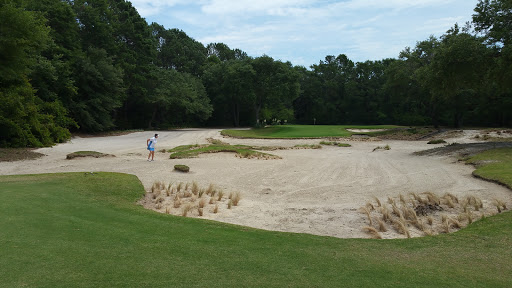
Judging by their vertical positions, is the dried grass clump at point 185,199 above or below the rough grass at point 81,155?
below

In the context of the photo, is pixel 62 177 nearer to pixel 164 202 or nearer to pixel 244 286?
pixel 164 202

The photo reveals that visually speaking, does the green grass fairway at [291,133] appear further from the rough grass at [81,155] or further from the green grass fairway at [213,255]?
the green grass fairway at [213,255]

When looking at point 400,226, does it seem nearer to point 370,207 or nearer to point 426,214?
point 426,214

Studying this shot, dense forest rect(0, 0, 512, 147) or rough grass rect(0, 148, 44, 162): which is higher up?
dense forest rect(0, 0, 512, 147)

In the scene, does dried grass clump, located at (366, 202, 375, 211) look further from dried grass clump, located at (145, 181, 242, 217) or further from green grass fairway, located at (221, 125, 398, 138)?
green grass fairway, located at (221, 125, 398, 138)

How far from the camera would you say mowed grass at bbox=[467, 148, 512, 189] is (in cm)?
1247

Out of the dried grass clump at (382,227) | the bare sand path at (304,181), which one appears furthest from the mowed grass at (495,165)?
the dried grass clump at (382,227)

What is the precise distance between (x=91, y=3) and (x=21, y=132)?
3318 cm

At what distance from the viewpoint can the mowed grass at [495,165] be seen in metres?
12.5

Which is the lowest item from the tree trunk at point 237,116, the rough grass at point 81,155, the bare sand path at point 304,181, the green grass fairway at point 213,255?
the bare sand path at point 304,181

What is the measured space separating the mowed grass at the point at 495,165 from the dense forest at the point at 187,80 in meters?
6.11

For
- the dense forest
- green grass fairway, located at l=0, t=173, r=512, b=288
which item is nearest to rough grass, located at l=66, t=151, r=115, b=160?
the dense forest

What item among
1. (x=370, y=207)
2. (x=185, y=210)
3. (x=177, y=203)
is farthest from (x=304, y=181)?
(x=185, y=210)

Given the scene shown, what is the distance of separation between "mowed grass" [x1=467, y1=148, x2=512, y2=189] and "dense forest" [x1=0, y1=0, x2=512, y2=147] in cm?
611
